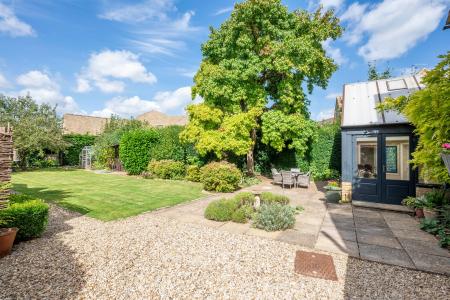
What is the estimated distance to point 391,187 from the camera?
856 centimetres

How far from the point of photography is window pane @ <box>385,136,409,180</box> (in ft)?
27.7

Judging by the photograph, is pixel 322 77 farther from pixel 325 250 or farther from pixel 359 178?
pixel 325 250

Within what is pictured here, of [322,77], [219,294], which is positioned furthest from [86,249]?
[322,77]

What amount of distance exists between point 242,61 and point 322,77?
555cm

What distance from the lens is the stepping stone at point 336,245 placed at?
4.76 metres

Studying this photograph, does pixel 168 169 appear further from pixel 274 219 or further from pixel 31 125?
pixel 31 125

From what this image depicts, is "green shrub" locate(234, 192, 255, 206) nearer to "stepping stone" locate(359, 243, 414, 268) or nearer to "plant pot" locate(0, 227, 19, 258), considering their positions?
"stepping stone" locate(359, 243, 414, 268)

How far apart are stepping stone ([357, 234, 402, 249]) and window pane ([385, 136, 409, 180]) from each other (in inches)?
158

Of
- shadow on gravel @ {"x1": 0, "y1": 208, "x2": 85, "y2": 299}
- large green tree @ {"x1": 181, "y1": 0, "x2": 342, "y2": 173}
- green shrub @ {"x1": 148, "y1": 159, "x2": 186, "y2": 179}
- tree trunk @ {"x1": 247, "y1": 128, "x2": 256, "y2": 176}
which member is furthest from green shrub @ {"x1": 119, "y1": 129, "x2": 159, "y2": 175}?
shadow on gravel @ {"x1": 0, "y1": 208, "x2": 85, "y2": 299}

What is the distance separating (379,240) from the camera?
17.7ft

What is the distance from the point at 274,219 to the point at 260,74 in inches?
458

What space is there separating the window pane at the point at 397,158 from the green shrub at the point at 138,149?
48.5ft

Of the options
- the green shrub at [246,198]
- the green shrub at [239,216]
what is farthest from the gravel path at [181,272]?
the green shrub at [246,198]

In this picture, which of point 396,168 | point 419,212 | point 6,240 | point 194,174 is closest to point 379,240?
point 419,212
